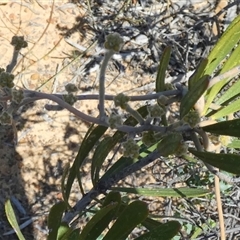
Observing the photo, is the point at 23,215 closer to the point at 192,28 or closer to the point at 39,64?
the point at 39,64

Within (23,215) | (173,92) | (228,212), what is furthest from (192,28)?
(173,92)

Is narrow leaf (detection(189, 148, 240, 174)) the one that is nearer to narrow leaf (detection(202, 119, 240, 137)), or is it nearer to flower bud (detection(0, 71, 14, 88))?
narrow leaf (detection(202, 119, 240, 137))

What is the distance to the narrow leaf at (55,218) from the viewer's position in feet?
3.70

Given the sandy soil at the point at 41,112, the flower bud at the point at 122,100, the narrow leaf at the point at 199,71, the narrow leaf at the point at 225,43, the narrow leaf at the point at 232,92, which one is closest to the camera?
the flower bud at the point at 122,100

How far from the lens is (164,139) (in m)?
1.00

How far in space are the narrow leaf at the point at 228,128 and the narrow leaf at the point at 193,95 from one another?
78mm

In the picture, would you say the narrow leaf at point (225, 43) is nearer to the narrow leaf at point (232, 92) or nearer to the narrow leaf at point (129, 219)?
the narrow leaf at point (232, 92)

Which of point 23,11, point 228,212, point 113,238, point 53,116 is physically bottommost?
point 228,212

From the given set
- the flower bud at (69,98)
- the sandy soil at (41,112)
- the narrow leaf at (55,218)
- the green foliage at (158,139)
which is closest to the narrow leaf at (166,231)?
the green foliage at (158,139)

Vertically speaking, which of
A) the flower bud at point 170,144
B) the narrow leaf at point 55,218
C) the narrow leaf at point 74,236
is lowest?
the narrow leaf at point 74,236

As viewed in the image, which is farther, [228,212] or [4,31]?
[4,31]

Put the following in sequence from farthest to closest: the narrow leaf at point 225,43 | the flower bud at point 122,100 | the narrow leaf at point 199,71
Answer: the narrow leaf at point 225,43, the narrow leaf at point 199,71, the flower bud at point 122,100

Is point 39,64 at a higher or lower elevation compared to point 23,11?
lower

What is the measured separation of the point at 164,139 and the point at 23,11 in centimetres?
182
